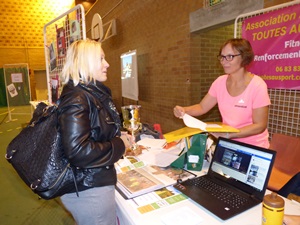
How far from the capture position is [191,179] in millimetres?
1286

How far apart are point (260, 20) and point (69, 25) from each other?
186cm

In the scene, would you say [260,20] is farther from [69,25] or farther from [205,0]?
[69,25]

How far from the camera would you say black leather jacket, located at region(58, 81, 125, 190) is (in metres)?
1.00

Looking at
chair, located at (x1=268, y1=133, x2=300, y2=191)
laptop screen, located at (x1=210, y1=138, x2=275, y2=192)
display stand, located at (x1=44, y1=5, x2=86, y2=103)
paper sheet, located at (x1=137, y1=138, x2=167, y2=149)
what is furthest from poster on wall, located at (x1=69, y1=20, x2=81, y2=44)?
chair, located at (x1=268, y1=133, x2=300, y2=191)

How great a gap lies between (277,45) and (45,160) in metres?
1.99

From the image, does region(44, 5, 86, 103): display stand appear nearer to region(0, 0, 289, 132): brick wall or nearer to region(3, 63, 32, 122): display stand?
region(0, 0, 289, 132): brick wall

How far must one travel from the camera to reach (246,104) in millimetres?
1623

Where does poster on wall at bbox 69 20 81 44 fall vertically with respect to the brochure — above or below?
above

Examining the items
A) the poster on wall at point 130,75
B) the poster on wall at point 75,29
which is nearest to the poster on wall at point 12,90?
the poster on wall at point 130,75

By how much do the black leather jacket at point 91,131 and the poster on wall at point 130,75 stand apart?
3.44m

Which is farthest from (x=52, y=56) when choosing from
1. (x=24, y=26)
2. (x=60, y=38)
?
(x=24, y=26)

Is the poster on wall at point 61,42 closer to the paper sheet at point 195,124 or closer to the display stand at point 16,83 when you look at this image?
the paper sheet at point 195,124

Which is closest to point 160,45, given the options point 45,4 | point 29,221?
point 29,221

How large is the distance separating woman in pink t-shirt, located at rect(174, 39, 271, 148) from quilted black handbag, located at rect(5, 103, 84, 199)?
0.92 metres
